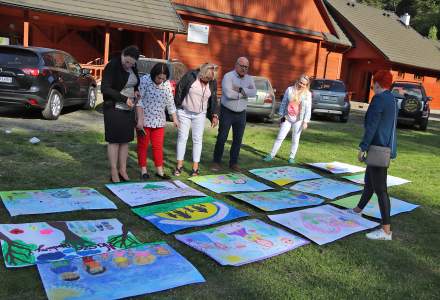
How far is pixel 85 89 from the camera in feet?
40.7

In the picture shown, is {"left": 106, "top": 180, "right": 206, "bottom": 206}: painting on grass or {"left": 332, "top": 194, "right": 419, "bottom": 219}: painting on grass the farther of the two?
{"left": 332, "top": 194, "right": 419, "bottom": 219}: painting on grass

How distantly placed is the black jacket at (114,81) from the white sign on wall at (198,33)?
1594cm

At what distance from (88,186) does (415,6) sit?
72.4 metres

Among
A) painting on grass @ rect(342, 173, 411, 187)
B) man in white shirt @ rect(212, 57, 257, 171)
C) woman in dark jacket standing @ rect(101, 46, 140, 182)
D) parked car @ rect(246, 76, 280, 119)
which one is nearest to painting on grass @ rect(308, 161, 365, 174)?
painting on grass @ rect(342, 173, 411, 187)

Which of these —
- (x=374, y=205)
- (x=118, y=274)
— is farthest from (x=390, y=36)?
(x=118, y=274)

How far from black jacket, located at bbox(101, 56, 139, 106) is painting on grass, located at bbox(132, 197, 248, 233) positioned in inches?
55.9

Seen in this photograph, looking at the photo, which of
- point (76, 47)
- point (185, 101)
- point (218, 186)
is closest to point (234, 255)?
point (218, 186)

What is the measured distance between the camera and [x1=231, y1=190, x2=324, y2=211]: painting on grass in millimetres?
5562

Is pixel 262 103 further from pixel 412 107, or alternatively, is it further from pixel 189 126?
pixel 189 126

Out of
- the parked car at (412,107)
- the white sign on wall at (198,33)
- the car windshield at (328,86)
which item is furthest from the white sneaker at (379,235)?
the white sign on wall at (198,33)

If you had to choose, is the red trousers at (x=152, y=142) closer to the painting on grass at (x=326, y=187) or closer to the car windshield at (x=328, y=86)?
the painting on grass at (x=326, y=187)

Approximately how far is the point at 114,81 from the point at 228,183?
7.05ft

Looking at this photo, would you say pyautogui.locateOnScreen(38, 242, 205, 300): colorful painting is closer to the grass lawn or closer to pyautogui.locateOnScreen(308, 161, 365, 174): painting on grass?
the grass lawn

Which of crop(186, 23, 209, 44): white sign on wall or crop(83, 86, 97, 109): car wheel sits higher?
crop(186, 23, 209, 44): white sign on wall
